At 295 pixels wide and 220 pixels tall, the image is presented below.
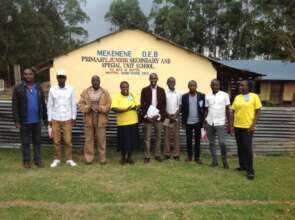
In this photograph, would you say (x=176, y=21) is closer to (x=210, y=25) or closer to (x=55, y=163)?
(x=210, y=25)

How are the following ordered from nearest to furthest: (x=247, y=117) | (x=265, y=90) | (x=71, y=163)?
1. (x=247, y=117)
2. (x=71, y=163)
3. (x=265, y=90)

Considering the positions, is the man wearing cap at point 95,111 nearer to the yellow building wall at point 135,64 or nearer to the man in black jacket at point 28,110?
the man in black jacket at point 28,110

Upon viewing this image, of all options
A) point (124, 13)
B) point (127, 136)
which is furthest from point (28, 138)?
point (124, 13)

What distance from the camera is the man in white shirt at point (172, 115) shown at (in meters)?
7.68

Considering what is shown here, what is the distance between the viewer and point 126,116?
7.32 metres

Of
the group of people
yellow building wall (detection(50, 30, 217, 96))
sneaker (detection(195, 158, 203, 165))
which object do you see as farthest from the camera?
yellow building wall (detection(50, 30, 217, 96))

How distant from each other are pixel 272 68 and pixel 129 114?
25900mm

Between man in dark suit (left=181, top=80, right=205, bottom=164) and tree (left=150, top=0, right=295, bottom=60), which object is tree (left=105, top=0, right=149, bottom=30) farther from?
man in dark suit (left=181, top=80, right=205, bottom=164)

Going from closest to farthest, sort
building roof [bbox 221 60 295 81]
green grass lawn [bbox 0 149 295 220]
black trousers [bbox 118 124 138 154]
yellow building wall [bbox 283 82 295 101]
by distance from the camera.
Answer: green grass lawn [bbox 0 149 295 220] < black trousers [bbox 118 124 138 154] < building roof [bbox 221 60 295 81] < yellow building wall [bbox 283 82 295 101]

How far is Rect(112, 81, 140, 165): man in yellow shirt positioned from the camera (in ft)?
23.7

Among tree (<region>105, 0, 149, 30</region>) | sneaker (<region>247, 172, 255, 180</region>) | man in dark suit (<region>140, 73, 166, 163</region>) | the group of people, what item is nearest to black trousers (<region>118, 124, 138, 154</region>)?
the group of people

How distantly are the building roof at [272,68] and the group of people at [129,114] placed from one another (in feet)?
72.4

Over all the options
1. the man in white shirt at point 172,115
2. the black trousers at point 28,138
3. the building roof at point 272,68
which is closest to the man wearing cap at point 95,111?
the black trousers at point 28,138

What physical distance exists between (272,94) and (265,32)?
7057mm
